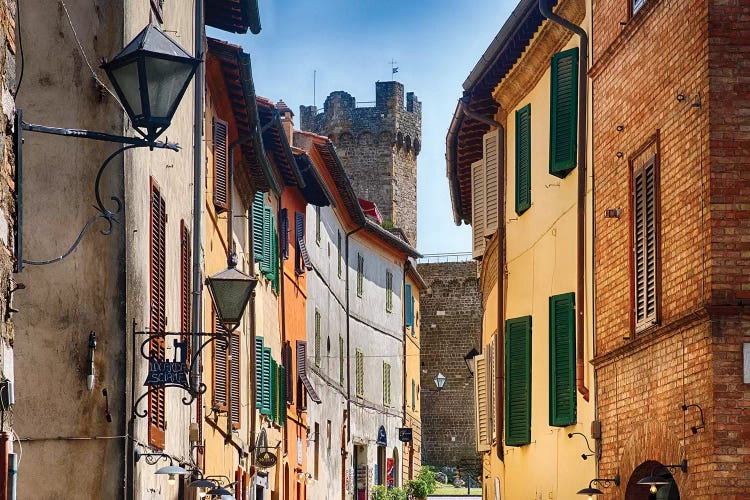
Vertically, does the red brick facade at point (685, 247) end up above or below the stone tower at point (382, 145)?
below

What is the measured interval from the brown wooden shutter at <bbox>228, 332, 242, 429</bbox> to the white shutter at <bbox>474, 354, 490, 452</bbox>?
11.6 ft

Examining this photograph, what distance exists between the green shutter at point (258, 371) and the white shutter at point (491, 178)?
18.2 feet

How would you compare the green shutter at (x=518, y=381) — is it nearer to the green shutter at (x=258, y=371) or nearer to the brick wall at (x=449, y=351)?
the green shutter at (x=258, y=371)

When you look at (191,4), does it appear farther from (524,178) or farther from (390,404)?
(390,404)

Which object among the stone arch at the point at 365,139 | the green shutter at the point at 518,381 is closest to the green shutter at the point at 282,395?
the green shutter at the point at 518,381

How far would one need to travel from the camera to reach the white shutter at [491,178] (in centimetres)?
1989

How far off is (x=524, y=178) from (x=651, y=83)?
558 centimetres

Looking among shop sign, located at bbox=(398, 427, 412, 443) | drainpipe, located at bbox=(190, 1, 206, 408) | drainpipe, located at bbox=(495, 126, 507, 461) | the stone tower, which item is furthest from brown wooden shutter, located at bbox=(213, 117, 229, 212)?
the stone tower

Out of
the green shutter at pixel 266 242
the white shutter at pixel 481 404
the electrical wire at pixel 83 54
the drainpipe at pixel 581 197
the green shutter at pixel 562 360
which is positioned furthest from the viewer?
the green shutter at pixel 266 242

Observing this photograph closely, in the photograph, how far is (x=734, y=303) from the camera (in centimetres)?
1071

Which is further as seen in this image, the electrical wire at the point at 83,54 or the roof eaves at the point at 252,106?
the roof eaves at the point at 252,106

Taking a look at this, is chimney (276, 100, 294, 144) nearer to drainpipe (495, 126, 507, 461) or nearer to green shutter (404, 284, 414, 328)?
drainpipe (495, 126, 507, 461)

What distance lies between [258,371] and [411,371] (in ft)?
86.6

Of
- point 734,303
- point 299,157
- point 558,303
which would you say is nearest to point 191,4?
point 558,303
